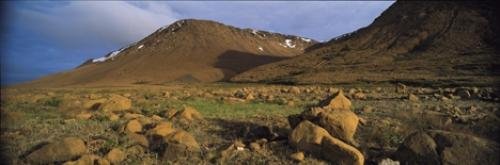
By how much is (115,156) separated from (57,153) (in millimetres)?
975

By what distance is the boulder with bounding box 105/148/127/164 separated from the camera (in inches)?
385

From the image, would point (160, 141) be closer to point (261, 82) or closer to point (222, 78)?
point (261, 82)

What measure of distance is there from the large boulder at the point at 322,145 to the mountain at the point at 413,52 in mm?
38356

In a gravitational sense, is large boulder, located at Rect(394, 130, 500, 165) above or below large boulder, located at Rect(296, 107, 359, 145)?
below

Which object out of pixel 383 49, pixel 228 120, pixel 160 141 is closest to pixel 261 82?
pixel 383 49

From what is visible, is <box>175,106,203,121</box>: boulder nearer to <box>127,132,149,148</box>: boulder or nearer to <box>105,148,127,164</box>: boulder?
<box>127,132,149,148</box>: boulder

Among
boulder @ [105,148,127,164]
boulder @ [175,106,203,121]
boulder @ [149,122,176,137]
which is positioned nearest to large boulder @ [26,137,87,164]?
boulder @ [105,148,127,164]

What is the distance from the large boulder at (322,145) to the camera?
31.2 ft

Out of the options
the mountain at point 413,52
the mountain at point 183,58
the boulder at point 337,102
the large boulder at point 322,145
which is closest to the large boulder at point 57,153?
the large boulder at point 322,145

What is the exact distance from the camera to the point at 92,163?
9.23 m

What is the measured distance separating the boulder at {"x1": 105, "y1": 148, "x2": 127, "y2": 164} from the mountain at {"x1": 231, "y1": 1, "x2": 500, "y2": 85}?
4014cm

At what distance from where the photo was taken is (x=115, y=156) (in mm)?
9891

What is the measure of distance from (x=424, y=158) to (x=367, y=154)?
4.10ft

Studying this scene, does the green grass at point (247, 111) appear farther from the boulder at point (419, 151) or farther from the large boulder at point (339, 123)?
the boulder at point (419, 151)
